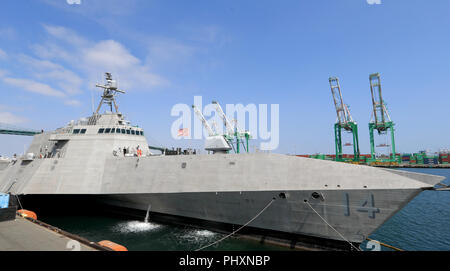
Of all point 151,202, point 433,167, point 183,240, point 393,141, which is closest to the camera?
point 183,240

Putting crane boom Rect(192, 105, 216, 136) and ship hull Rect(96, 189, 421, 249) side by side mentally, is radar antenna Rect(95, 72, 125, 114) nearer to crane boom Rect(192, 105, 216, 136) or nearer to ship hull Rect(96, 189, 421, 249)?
ship hull Rect(96, 189, 421, 249)

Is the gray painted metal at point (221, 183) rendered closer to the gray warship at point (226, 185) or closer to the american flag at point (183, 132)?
the gray warship at point (226, 185)

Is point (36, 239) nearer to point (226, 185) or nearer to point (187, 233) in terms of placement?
point (187, 233)

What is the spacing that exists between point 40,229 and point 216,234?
7.67 meters

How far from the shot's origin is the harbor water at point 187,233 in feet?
33.9

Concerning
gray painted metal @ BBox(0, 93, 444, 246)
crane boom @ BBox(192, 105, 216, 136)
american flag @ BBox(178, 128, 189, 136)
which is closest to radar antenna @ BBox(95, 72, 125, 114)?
gray painted metal @ BBox(0, 93, 444, 246)

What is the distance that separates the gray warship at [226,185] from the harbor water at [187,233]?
2.78 ft

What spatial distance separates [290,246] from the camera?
31.6 ft

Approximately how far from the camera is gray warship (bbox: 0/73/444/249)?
8.53 metres

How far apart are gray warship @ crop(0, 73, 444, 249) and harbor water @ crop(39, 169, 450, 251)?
2.78 ft

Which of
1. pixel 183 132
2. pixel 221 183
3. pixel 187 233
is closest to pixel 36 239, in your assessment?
pixel 187 233

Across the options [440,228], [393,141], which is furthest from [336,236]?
[393,141]

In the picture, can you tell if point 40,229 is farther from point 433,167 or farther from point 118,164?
point 433,167

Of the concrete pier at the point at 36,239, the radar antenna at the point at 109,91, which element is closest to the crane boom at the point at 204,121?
the radar antenna at the point at 109,91
